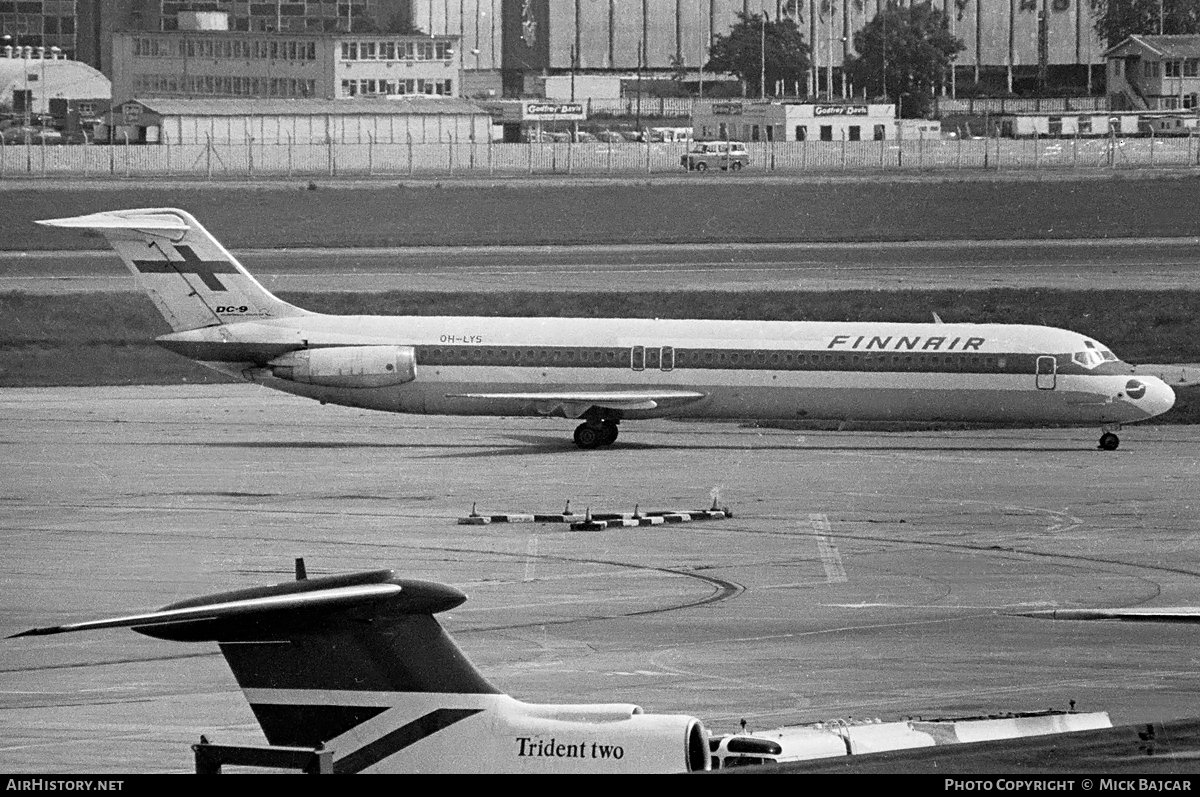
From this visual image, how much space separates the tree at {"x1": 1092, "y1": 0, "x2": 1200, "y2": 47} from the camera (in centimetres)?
18550

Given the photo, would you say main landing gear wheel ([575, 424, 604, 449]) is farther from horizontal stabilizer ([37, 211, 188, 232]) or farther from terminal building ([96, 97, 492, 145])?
terminal building ([96, 97, 492, 145])

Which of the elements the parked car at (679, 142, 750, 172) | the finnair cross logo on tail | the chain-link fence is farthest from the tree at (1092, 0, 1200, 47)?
the finnair cross logo on tail

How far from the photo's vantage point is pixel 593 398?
44.5 m

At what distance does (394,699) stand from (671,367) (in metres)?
31.9

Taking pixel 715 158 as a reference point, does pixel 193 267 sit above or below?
below

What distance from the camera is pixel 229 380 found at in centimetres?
5884

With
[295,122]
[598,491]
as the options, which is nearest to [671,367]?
[598,491]

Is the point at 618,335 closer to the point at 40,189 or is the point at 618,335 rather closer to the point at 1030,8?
the point at 40,189

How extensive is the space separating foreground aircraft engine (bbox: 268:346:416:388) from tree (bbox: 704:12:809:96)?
143 m

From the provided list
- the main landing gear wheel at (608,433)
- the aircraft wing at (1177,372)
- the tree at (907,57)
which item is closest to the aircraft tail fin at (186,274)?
the main landing gear wheel at (608,433)

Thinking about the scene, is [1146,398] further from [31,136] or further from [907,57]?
[907,57]

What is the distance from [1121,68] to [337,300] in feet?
Answer: 397

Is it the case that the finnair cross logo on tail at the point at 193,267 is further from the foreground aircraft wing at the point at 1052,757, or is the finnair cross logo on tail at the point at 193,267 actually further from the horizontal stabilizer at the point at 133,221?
the foreground aircraft wing at the point at 1052,757

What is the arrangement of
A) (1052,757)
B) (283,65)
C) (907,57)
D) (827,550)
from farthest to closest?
(907,57) → (283,65) → (827,550) → (1052,757)
